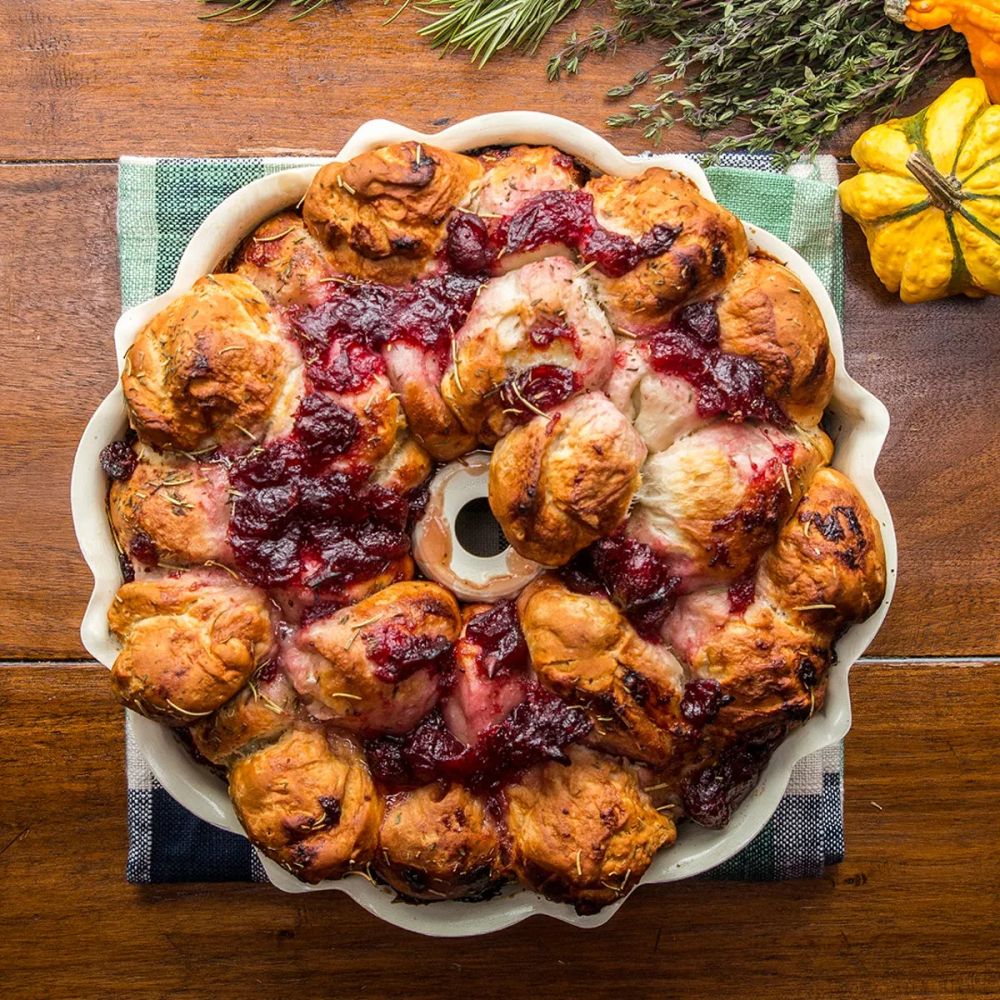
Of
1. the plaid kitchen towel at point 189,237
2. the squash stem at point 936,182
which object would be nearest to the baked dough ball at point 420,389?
the plaid kitchen towel at point 189,237

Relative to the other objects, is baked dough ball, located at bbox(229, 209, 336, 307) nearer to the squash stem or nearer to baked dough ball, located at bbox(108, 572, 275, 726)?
baked dough ball, located at bbox(108, 572, 275, 726)

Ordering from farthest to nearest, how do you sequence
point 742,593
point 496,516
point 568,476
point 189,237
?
1. point 189,237
2. point 742,593
3. point 496,516
4. point 568,476

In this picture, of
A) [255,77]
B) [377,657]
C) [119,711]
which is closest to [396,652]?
[377,657]

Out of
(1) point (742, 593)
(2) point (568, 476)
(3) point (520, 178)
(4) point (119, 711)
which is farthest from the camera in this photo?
(4) point (119, 711)

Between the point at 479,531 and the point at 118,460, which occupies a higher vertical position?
the point at 118,460

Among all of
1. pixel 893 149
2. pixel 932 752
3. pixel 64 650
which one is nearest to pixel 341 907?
pixel 64 650

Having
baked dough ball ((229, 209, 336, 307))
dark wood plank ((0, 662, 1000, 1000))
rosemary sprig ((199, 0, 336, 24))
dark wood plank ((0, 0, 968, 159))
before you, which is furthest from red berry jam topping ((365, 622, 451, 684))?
rosemary sprig ((199, 0, 336, 24))

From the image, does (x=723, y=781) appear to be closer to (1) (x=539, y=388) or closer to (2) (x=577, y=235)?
(1) (x=539, y=388)
